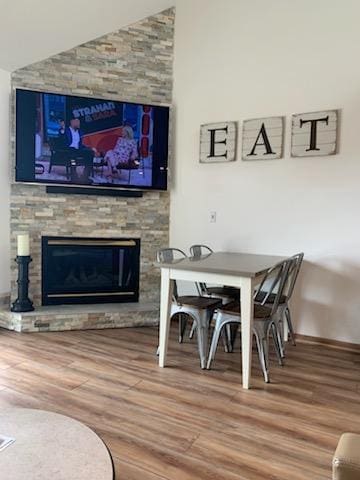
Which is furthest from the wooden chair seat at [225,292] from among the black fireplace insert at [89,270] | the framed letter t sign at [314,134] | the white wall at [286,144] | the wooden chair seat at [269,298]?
the framed letter t sign at [314,134]

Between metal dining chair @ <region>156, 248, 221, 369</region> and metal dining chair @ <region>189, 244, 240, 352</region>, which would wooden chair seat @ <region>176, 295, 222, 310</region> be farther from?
metal dining chair @ <region>189, 244, 240, 352</region>

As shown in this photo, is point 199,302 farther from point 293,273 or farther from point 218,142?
point 218,142

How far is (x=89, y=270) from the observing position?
4.39 metres

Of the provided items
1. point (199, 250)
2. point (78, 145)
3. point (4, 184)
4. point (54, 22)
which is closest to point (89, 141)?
point (78, 145)

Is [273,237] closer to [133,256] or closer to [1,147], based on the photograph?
[133,256]

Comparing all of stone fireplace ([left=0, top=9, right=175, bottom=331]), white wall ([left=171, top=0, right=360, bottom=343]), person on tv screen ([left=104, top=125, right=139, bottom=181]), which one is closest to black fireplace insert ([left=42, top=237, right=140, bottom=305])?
stone fireplace ([left=0, top=9, right=175, bottom=331])

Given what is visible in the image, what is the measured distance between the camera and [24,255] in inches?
154

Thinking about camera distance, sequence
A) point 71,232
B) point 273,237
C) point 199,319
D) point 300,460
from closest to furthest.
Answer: point 300,460, point 199,319, point 273,237, point 71,232

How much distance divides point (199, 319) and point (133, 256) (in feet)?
5.05

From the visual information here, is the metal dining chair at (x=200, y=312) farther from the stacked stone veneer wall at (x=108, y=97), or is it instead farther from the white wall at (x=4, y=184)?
the white wall at (x=4, y=184)

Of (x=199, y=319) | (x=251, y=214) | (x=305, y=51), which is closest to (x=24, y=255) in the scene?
(x=199, y=319)

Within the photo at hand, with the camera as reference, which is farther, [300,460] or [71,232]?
[71,232]

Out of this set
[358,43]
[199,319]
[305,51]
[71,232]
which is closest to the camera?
[199,319]

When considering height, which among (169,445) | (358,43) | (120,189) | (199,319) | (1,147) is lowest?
(169,445)
